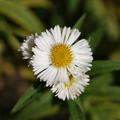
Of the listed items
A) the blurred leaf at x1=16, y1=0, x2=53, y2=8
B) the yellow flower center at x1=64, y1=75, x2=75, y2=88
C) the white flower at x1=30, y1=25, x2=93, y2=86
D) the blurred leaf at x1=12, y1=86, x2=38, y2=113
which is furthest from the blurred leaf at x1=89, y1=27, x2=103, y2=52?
the blurred leaf at x1=16, y1=0, x2=53, y2=8

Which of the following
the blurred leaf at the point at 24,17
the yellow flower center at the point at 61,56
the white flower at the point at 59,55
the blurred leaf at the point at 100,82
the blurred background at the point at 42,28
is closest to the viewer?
the white flower at the point at 59,55

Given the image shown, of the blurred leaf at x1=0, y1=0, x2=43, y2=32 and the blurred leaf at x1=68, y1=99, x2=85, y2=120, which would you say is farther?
the blurred leaf at x1=0, y1=0, x2=43, y2=32

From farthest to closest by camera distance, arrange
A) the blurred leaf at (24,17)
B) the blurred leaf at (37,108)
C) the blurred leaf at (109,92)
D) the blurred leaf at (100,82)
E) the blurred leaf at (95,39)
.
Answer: the blurred leaf at (24,17) < the blurred leaf at (37,108) < the blurred leaf at (100,82) < the blurred leaf at (109,92) < the blurred leaf at (95,39)

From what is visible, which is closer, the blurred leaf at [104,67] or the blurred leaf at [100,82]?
the blurred leaf at [104,67]

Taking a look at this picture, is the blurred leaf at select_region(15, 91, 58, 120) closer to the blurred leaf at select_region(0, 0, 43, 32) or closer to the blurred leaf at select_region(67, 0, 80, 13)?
the blurred leaf at select_region(0, 0, 43, 32)

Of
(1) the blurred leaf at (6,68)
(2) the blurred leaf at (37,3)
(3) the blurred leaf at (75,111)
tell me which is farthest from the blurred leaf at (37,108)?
(2) the blurred leaf at (37,3)

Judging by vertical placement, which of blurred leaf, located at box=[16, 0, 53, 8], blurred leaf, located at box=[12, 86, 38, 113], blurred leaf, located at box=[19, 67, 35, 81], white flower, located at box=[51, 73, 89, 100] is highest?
blurred leaf, located at box=[16, 0, 53, 8]

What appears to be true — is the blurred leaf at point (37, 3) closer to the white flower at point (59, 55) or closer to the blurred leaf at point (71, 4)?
the blurred leaf at point (71, 4)

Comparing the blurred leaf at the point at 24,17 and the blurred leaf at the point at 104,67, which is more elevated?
the blurred leaf at the point at 24,17
